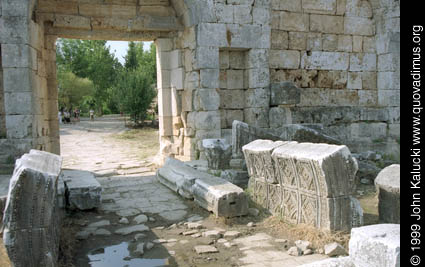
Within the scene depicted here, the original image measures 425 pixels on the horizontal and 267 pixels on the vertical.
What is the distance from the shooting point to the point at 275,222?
487 centimetres

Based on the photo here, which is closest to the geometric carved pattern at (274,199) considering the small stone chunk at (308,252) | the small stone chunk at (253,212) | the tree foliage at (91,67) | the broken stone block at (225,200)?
the small stone chunk at (253,212)

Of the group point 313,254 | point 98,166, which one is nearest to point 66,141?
point 98,166

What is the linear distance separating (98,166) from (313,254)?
708 cm

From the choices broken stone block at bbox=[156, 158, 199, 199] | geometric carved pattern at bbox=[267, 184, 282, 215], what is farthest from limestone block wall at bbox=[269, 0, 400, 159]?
geometric carved pattern at bbox=[267, 184, 282, 215]

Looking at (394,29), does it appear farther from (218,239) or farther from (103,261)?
(103,261)

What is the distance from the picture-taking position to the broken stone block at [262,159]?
509 cm

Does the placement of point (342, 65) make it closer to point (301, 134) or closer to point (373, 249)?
point (301, 134)

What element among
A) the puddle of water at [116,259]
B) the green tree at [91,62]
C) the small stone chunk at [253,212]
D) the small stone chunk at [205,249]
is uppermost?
the green tree at [91,62]

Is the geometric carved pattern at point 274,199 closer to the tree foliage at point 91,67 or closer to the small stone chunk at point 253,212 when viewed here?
the small stone chunk at point 253,212

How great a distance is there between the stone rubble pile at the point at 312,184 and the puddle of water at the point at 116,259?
5.87 ft

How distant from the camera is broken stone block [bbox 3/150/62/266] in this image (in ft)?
9.95

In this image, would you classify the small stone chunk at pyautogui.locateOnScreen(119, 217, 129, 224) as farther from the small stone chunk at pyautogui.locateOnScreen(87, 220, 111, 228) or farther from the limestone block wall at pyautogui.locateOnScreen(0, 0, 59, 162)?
the limestone block wall at pyautogui.locateOnScreen(0, 0, 59, 162)

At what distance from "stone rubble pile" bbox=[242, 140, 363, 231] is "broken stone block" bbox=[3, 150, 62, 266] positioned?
272 centimetres
